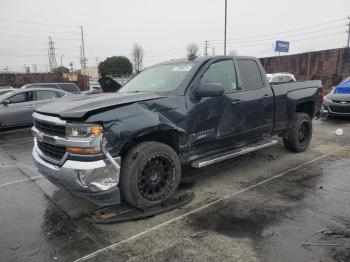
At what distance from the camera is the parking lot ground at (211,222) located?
121 inches

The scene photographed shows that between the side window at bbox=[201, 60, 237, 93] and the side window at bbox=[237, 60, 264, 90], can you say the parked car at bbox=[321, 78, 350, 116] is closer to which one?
the side window at bbox=[237, 60, 264, 90]

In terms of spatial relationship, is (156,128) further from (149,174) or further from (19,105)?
(19,105)

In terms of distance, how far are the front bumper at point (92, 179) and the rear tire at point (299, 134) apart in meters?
4.12

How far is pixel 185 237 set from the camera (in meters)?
3.34

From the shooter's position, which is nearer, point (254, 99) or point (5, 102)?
point (254, 99)

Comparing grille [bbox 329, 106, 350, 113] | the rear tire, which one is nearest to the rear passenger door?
the rear tire

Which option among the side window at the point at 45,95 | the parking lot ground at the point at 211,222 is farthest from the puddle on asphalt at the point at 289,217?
the side window at the point at 45,95

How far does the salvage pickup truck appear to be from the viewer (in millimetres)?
3439

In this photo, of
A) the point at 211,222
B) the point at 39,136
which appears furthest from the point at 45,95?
the point at 211,222

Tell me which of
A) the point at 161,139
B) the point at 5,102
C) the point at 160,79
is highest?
the point at 160,79

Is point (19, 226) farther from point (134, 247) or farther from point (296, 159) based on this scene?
point (296, 159)

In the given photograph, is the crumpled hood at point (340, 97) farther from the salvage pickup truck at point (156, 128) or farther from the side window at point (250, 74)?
the side window at point (250, 74)

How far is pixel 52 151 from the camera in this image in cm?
379

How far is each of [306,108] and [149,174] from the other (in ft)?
14.3
